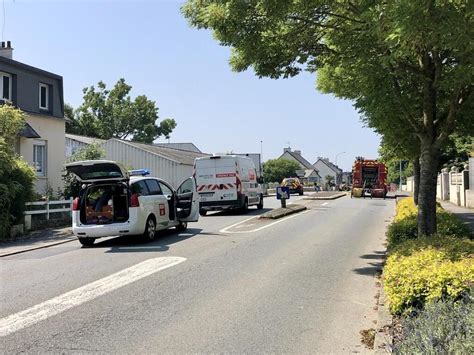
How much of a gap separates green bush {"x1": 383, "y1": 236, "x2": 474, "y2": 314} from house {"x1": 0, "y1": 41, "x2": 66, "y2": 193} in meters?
18.7

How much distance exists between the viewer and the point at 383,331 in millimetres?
5477

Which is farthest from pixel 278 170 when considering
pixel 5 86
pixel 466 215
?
pixel 466 215

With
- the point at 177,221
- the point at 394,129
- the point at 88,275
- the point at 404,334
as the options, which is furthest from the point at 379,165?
the point at 404,334

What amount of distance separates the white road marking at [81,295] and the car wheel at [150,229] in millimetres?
2862

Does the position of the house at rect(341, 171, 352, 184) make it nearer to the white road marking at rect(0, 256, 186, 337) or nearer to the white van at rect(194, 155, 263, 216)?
the white van at rect(194, 155, 263, 216)

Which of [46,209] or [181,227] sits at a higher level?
[46,209]

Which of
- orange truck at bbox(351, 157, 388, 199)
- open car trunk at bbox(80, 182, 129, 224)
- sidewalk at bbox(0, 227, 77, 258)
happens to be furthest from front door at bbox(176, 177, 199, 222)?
orange truck at bbox(351, 157, 388, 199)

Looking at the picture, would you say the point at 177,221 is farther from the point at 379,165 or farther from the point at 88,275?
the point at 379,165

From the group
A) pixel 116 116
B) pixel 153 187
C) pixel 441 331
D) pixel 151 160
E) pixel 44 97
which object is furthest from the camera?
pixel 116 116

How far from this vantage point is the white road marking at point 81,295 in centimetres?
627

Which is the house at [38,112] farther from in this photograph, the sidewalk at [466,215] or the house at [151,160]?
the sidewalk at [466,215]

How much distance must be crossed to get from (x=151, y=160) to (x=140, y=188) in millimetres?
27424

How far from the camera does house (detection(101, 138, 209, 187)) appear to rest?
132ft

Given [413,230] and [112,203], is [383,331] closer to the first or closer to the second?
[413,230]
